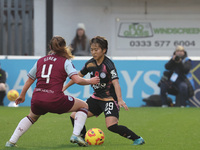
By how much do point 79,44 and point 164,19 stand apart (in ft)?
12.5

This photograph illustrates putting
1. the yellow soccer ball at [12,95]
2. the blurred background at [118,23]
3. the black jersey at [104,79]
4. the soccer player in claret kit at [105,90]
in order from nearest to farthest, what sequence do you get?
the soccer player in claret kit at [105,90], the black jersey at [104,79], the yellow soccer ball at [12,95], the blurred background at [118,23]

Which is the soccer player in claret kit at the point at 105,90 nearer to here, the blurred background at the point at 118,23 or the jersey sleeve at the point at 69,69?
the jersey sleeve at the point at 69,69

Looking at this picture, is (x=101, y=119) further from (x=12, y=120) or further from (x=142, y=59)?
(x=142, y=59)

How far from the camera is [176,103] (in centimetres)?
1371

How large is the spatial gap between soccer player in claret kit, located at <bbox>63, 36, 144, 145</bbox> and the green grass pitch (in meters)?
0.27

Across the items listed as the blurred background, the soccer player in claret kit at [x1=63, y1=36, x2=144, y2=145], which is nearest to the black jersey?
the soccer player in claret kit at [x1=63, y1=36, x2=144, y2=145]

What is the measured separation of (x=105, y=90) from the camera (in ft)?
23.9

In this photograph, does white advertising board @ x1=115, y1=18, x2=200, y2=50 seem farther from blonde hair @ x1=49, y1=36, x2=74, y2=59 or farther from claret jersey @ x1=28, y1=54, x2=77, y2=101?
claret jersey @ x1=28, y1=54, x2=77, y2=101

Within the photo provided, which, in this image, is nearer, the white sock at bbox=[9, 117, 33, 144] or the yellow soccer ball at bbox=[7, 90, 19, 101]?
the white sock at bbox=[9, 117, 33, 144]

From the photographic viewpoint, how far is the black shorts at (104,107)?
7.11m

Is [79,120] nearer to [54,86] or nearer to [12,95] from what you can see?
[54,86]

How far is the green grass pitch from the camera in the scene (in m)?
7.05

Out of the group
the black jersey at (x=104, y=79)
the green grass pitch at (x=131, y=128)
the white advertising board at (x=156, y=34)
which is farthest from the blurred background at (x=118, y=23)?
the black jersey at (x=104, y=79)

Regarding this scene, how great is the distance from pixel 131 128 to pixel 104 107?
83.1 inches
